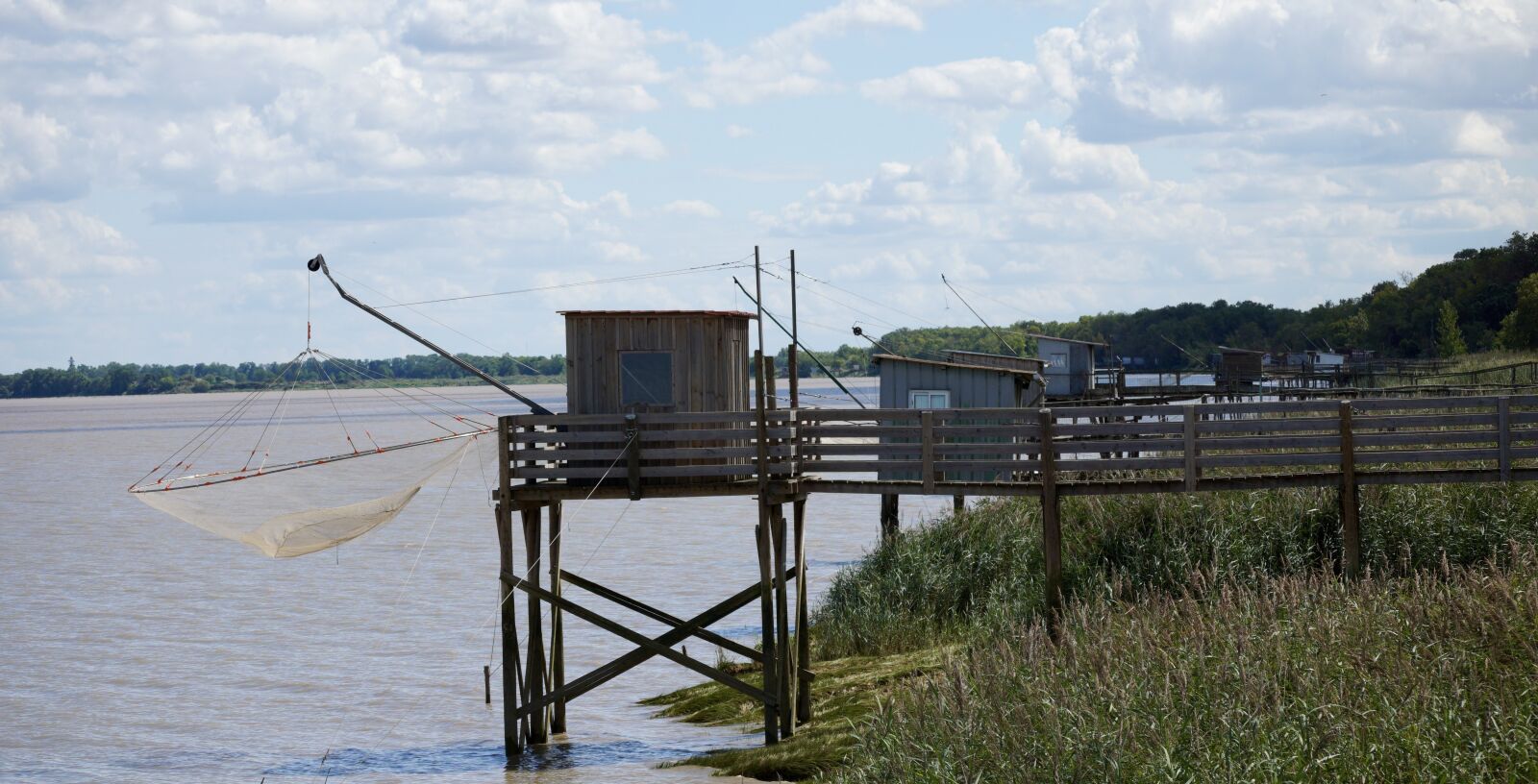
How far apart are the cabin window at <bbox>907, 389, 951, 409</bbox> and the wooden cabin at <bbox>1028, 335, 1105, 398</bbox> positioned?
20.2m

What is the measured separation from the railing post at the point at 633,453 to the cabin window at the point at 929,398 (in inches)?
532

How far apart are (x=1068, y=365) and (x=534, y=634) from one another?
35.6m

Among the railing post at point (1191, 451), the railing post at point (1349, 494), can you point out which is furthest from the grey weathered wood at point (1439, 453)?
the railing post at point (1191, 451)

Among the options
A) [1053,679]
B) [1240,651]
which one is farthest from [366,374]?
[1240,651]

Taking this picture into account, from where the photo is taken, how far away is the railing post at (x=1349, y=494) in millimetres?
19172

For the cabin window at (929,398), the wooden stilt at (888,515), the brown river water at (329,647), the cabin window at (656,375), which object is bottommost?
the brown river water at (329,647)

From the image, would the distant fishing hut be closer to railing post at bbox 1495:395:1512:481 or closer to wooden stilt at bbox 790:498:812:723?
wooden stilt at bbox 790:498:812:723

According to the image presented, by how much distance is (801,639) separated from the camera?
66.0ft

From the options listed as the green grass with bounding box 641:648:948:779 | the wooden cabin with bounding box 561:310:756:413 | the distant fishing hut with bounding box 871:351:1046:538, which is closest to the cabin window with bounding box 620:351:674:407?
the wooden cabin with bounding box 561:310:756:413

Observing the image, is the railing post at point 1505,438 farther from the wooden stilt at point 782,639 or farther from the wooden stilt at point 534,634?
the wooden stilt at point 534,634

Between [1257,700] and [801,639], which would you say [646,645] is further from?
[1257,700]

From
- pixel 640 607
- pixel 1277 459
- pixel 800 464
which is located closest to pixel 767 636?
pixel 800 464

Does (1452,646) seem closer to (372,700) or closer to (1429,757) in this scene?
(1429,757)

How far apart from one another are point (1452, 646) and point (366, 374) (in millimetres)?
16047
